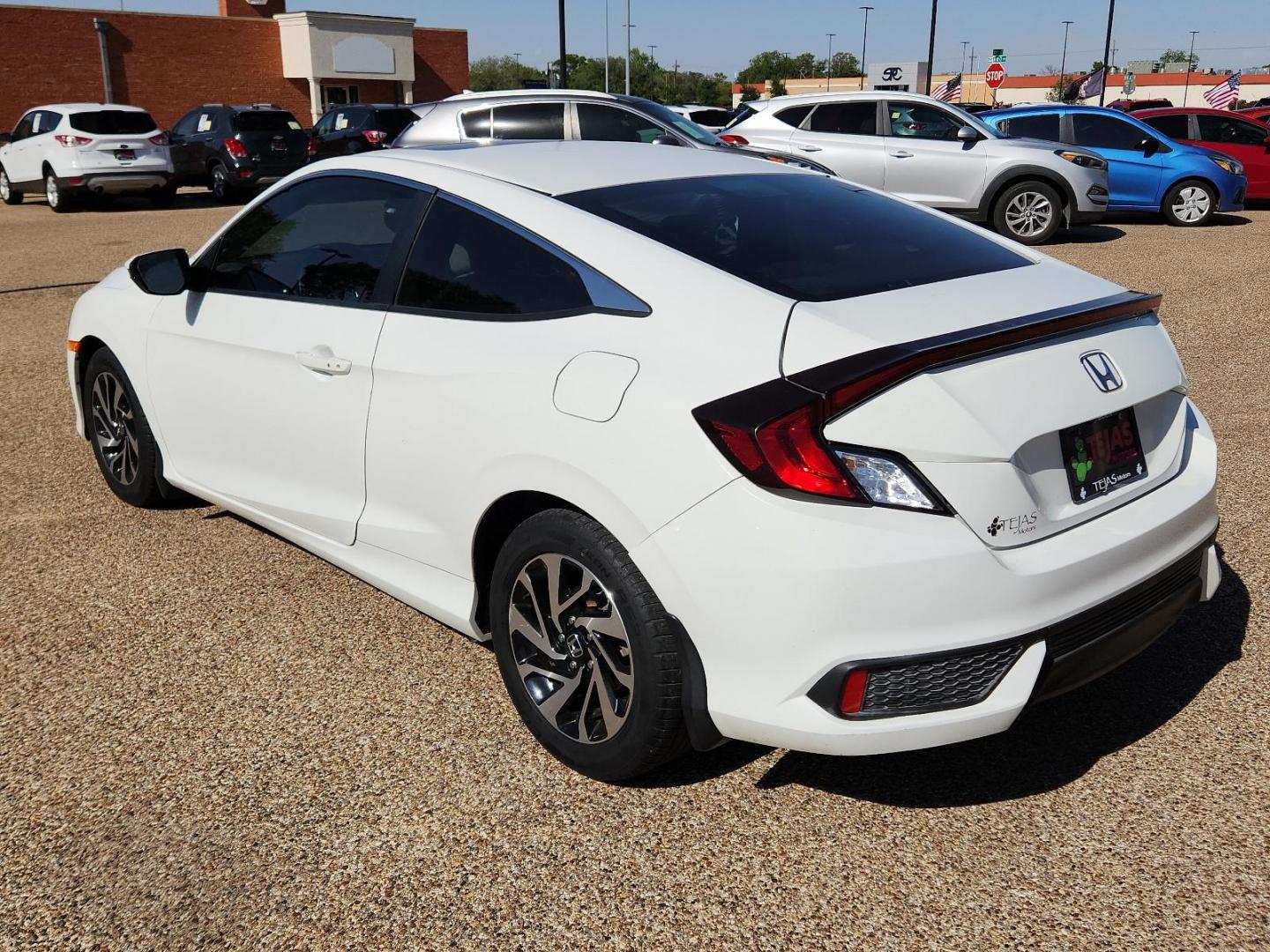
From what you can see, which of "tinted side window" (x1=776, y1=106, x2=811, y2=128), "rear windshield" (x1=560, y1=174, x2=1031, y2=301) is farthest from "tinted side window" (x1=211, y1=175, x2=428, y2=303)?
"tinted side window" (x1=776, y1=106, x2=811, y2=128)

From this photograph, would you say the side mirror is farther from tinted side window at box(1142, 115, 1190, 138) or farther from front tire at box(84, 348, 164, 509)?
tinted side window at box(1142, 115, 1190, 138)

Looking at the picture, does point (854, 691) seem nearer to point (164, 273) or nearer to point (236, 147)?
point (164, 273)

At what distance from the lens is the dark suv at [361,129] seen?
68.1 feet

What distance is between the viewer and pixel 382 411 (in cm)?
331

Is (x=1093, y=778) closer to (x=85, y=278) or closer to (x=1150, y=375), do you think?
(x=1150, y=375)

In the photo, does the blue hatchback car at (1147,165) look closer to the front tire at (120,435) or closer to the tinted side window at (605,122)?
the tinted side window at (605,122)

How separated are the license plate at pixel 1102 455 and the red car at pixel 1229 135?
16269 mm

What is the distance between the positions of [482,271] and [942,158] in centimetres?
1150

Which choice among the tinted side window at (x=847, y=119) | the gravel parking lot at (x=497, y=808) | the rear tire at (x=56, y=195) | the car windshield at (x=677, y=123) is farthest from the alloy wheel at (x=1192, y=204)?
the rear tire at (x=56, y=195)

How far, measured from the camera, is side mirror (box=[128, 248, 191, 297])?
164 inches

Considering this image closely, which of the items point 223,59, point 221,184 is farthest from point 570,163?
point 223,59

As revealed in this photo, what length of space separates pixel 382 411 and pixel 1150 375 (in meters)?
2.03

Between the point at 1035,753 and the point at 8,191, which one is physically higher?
the point at 8,191

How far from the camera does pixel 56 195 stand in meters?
19.7
